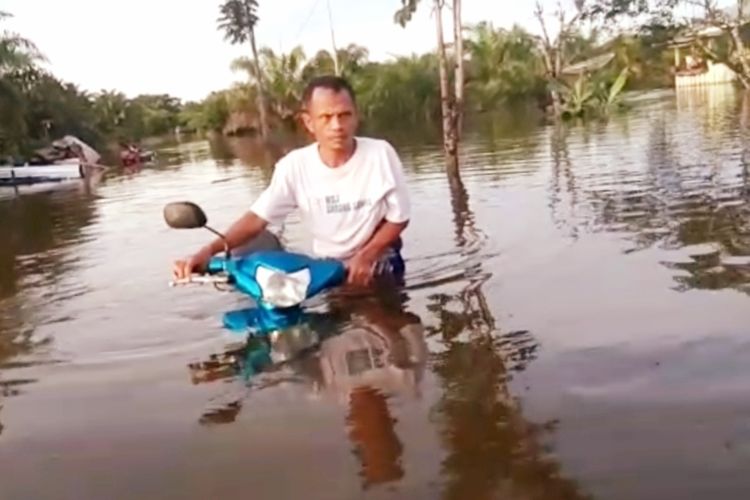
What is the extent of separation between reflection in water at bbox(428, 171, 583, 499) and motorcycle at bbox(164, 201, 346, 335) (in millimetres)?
691

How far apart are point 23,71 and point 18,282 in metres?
29.1

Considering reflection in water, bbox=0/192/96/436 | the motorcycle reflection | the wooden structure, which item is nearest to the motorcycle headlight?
the motorcycle reflection

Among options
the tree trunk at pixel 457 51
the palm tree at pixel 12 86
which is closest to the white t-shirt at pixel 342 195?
the tree trunk at pixel 457 51

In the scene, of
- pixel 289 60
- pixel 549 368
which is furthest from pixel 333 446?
pixel 289 60

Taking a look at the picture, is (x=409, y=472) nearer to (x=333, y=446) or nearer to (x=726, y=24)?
(x=333, y=446)

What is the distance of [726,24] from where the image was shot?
88.5 feet

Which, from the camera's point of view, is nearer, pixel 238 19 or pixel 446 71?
pixel 446 71

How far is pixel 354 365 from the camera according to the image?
15.5 feet

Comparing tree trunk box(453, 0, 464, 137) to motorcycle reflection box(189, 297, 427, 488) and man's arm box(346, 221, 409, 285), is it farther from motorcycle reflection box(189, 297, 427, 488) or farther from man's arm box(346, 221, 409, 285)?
motorcycle reflection box(189, 297, 427, 488)

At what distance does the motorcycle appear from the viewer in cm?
529

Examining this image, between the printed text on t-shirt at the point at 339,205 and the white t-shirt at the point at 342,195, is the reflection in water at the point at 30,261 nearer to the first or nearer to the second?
the white t-shirt at the point at 342,195

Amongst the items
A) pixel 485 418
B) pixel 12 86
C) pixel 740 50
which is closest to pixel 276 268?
pixel 485 418

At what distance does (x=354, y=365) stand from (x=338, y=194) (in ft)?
4.21

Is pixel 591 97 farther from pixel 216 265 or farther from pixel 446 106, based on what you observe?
pixel 216 265
